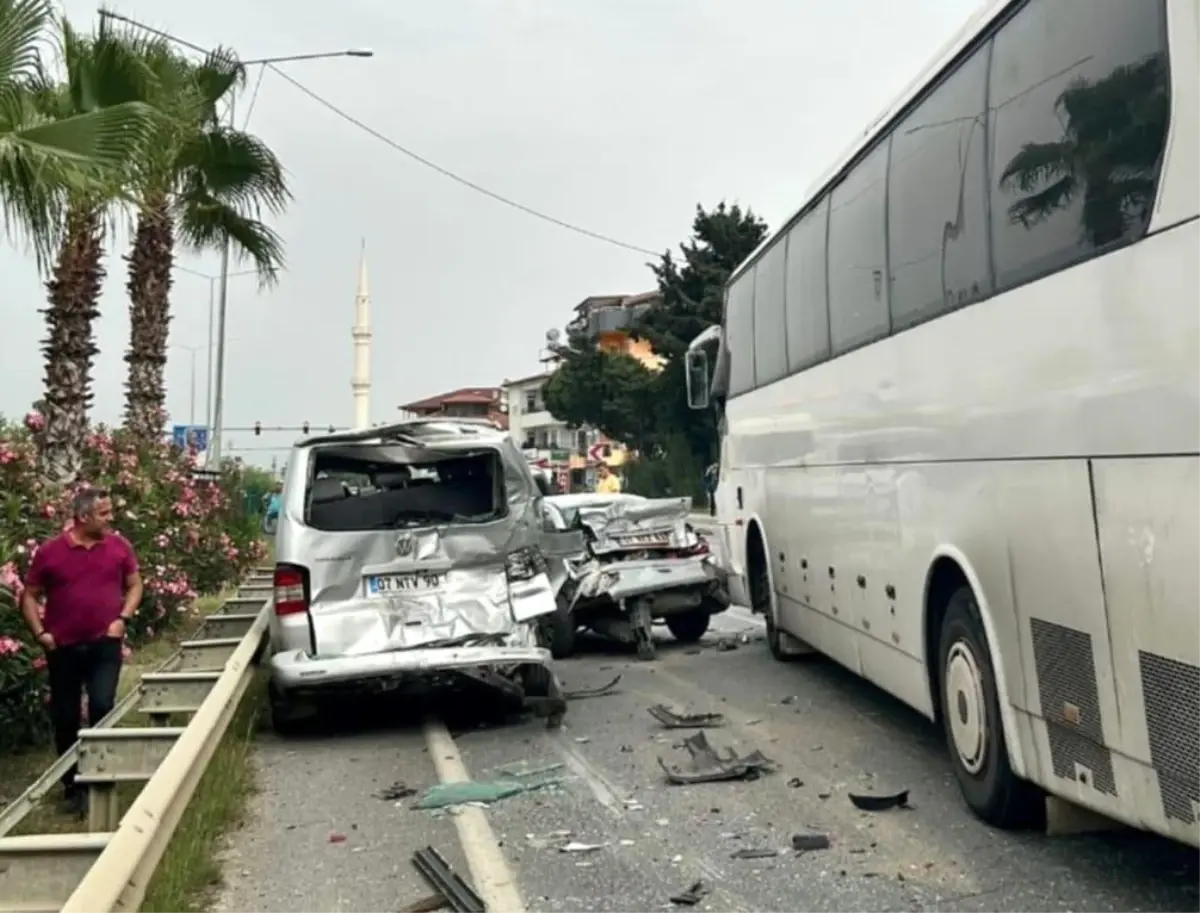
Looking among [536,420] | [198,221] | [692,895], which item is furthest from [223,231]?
[536,420]

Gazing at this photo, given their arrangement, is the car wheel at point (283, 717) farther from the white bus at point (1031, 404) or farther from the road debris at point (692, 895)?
the road debris at point (692, 895)

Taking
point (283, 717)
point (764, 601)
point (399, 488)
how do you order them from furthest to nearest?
point (764, 601) → point (399, 488) → point (283, 717)

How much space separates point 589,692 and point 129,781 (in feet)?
17.1

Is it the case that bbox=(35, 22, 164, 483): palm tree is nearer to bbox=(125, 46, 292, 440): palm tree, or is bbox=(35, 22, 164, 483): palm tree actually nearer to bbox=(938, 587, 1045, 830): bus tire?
bbox=(125, 46, 292, 440): palm tree

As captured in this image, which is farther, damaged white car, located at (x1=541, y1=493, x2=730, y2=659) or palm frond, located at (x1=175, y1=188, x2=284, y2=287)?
palm frond, located at (x1=175, y1=188, x2=284, y2=287)

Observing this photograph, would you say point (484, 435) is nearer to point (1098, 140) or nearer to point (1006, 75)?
point (1006, 75)

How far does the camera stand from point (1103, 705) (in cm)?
493

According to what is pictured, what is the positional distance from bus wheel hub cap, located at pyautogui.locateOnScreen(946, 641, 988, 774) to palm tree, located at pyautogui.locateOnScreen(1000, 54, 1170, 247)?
218 cm

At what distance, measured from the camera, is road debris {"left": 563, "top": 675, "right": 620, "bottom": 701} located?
10648mm

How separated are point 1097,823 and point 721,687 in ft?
17.2

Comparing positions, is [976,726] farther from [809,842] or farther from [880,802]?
[809,842]

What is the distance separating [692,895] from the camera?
546 cm

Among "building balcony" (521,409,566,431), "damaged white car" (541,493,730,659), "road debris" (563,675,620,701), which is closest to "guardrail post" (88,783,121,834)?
"road debris" (563,675,620,701)

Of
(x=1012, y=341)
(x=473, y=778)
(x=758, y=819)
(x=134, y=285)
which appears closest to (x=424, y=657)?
(x=473, y=778)
